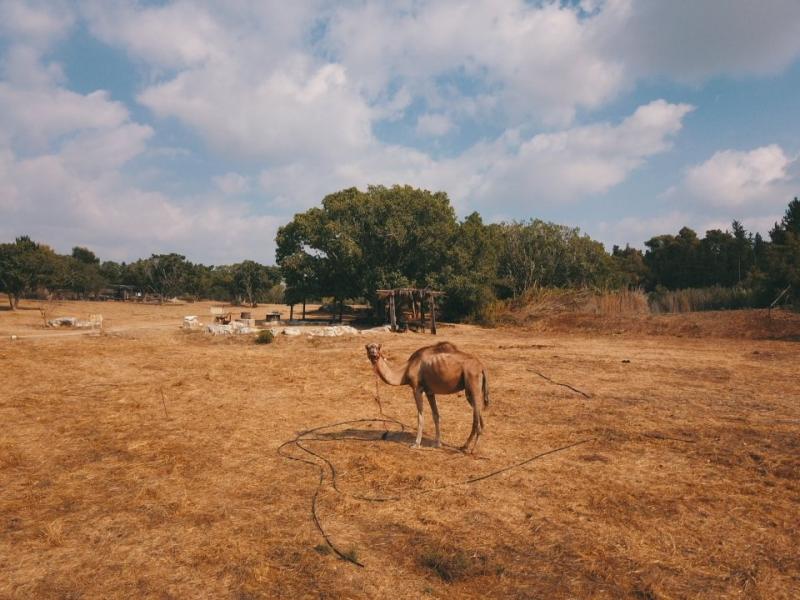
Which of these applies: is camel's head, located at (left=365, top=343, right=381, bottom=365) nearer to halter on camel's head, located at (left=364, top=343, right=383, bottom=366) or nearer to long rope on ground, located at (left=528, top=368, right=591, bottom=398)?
halter on camel's head, located at (left=364, top=343, right=383, bottom=366)

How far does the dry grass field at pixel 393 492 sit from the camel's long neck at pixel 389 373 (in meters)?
1.19

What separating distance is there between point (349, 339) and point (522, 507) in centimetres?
2056

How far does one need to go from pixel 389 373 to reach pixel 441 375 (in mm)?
923

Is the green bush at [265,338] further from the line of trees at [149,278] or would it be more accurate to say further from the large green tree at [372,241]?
the line of trees at [149,278]

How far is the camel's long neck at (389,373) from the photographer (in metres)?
8.19

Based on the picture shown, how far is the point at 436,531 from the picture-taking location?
531cm

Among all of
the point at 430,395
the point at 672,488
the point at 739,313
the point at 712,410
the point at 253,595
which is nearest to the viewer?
the point at 253,595

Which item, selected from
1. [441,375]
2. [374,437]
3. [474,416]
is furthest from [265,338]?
[474,416]

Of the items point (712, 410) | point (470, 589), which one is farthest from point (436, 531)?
point (712, 410)

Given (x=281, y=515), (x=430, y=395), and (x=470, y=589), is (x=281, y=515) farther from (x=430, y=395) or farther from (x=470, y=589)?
(x=430, y=395)

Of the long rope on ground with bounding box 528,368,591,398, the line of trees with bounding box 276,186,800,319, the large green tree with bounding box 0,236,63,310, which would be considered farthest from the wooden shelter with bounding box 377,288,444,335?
the large green tree with bounding box 0,236,63,310

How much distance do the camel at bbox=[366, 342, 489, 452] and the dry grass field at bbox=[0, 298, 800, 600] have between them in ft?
2.33

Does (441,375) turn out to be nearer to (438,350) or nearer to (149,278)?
(438,350)

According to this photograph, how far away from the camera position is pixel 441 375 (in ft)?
26.2
